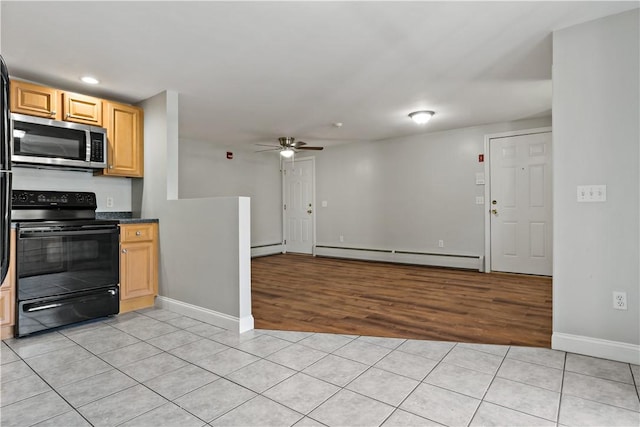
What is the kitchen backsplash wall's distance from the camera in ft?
10.6

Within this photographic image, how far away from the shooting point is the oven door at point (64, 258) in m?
2.71

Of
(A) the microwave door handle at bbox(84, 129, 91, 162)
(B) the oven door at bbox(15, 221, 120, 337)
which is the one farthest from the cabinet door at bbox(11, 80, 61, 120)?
(B) the oven door at bbox(15, 221, 120, 337)

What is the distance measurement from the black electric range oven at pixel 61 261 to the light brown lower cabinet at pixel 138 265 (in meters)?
0.08

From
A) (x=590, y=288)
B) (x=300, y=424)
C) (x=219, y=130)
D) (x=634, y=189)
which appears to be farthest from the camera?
(x=219, y=130)

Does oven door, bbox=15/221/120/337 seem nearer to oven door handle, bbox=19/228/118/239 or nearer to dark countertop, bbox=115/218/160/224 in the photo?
oven door handle, bbox=19/228/118/239

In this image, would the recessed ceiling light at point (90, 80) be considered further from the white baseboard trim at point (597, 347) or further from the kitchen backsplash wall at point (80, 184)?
the white baseboard trim at point (597, 347)

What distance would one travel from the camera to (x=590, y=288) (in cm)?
232

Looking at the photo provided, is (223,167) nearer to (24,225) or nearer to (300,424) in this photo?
(24,225)

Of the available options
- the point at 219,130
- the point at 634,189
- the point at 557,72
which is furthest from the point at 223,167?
the point at 634,189

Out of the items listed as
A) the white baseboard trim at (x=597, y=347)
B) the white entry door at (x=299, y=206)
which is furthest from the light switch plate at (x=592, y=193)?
the white entry door at (x=299, y=206)

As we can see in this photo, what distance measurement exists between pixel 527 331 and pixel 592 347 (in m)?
0.50

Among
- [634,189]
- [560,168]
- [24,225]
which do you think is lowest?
[24,225]

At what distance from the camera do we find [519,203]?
4973 mm

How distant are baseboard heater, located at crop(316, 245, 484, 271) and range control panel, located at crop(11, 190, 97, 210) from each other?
4412mm
